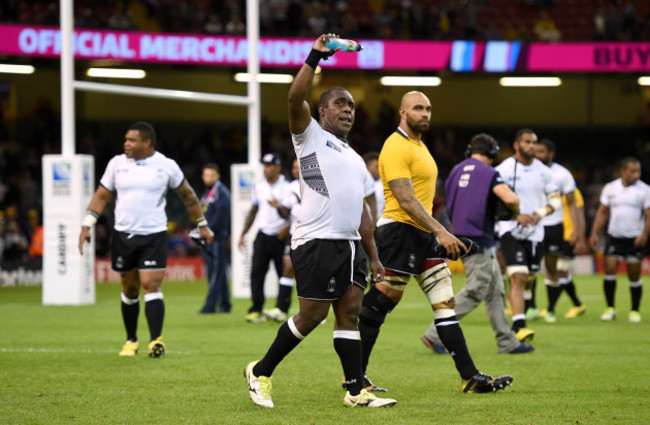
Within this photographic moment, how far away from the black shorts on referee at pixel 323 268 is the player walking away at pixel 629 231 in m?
8.39

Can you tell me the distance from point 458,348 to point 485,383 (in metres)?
0.34

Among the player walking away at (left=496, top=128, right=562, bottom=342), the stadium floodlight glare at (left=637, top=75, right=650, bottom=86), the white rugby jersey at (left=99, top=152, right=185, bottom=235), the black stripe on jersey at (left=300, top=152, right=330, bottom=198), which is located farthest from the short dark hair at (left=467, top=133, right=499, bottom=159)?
the stadium floodlight glare at (left=637, top=75, right=650, bottom=86)

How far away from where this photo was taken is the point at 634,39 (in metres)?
31.3

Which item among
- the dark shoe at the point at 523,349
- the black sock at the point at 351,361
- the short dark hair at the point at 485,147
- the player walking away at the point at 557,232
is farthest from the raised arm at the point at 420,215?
the player walking away at the point at 557,232

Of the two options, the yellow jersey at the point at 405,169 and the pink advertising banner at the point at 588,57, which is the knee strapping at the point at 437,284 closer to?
the yellow jersey at the point at 405,169

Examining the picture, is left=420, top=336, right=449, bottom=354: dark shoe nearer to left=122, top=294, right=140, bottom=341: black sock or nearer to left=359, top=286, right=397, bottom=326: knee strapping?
left=359, top=286, right=397, bottom=326: knee strapping

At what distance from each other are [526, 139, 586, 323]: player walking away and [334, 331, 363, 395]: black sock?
749 cm

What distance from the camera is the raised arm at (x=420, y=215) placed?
7457 mm

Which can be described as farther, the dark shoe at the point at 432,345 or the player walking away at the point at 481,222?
the dark shoe at the point at 432,345

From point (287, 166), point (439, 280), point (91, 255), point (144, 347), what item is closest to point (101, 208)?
point (144, 347)

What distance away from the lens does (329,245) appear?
7.17 metres

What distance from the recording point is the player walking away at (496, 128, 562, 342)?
11.4 m

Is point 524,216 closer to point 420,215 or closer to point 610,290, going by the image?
point 420,215

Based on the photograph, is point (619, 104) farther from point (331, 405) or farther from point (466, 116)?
point (331, 405)
